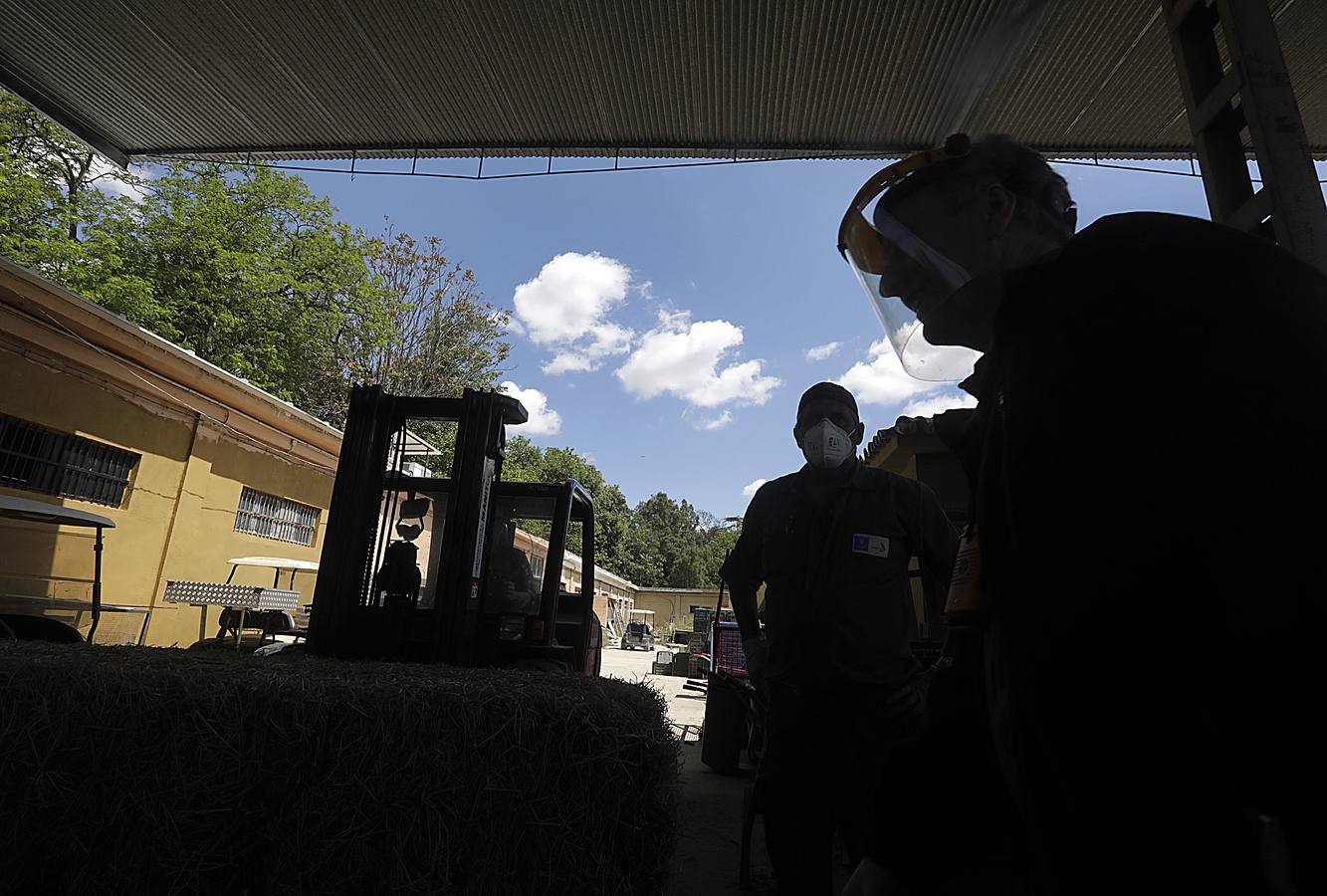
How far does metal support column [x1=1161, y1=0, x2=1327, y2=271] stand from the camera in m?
2.48

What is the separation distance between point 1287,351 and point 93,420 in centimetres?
1271

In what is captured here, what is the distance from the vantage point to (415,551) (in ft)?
18.2

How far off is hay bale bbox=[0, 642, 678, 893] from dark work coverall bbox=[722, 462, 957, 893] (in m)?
0.52

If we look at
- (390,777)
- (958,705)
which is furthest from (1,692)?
(958,705)

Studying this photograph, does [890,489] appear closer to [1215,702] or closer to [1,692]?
[1215,702]

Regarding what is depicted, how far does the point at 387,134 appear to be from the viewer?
6.50 metres

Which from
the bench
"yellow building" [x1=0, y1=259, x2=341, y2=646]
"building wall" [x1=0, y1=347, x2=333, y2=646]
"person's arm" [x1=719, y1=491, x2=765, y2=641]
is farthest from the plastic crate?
"yellow building" [x1=0, y1=259, x2=341, y2=646]

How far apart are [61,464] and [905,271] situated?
Result: 12.0 meters

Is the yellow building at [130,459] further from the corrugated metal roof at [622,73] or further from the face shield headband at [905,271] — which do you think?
the face shield headband at [905,271]

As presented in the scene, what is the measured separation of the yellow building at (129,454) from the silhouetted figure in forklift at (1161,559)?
1071 centimetres

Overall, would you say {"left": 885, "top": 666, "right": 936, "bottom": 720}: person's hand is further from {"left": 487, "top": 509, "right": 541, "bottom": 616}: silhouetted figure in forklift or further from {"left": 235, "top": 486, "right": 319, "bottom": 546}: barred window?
{"left": 235, "top": 486, "right": 319, "bottom": 546}: barred window

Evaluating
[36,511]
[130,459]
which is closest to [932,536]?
[36,511]

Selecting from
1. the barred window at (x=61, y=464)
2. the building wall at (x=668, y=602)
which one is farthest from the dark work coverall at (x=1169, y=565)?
the building wall at (x=668, y=602)

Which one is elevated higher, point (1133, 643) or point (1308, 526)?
point (1308, 526)
